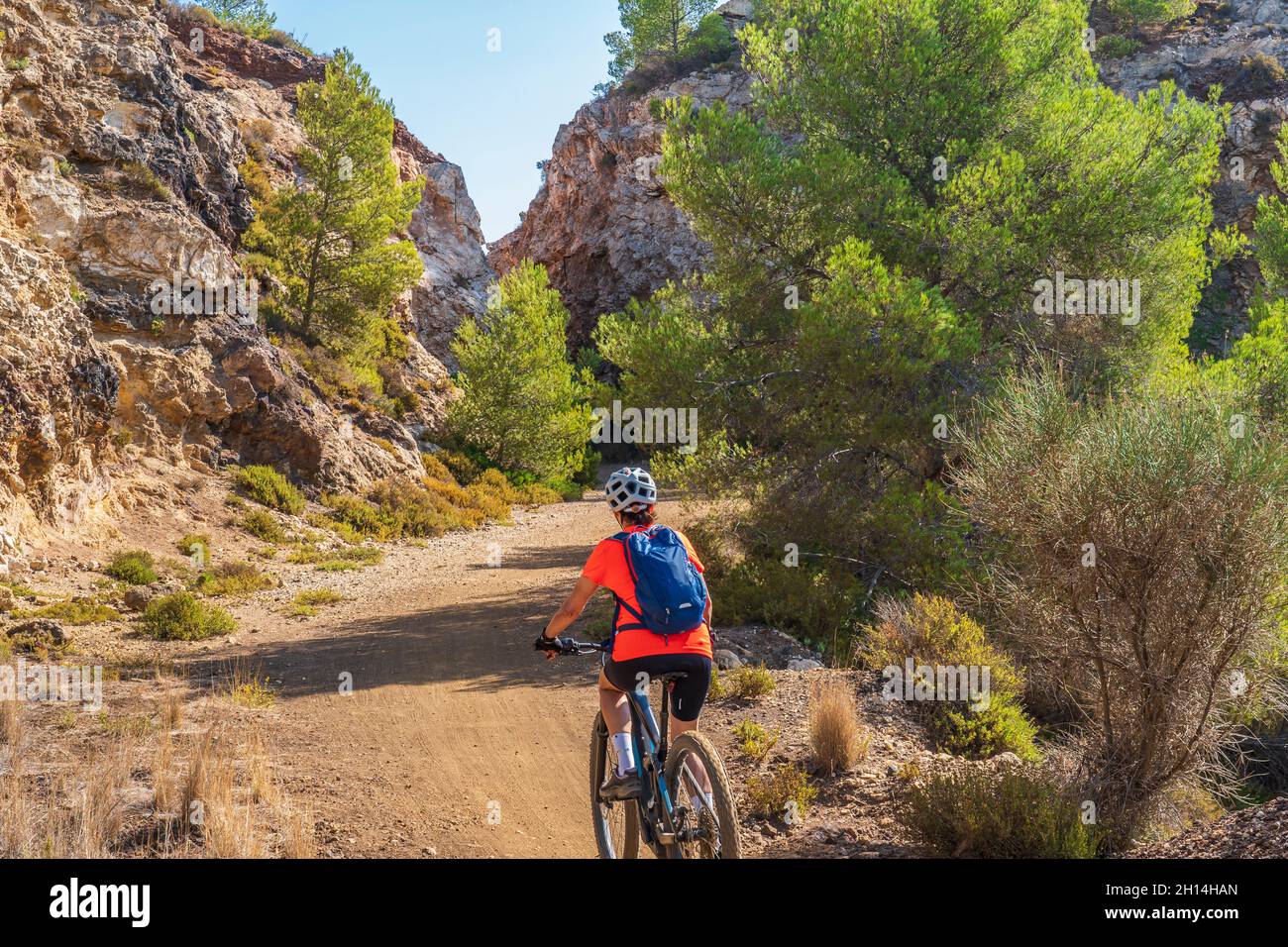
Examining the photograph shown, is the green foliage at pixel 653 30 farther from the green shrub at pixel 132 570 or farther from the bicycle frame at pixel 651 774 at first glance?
the bicycle frame at pixel 651 774

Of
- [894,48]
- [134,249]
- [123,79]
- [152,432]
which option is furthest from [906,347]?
[123,79]

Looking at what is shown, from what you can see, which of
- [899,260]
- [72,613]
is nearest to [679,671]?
[72,613]

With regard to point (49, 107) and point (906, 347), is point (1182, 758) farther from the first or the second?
point (49, 107)

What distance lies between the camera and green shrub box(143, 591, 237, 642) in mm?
10719

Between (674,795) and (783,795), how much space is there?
2.23 metres

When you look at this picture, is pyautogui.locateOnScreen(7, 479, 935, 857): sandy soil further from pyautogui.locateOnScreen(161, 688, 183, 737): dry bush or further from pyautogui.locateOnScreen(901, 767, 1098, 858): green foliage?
pyautogui.locateOnScreen(901, 767, 1098, 858): green foliage

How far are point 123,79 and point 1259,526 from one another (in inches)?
988

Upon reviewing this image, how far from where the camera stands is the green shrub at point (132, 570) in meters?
12.4

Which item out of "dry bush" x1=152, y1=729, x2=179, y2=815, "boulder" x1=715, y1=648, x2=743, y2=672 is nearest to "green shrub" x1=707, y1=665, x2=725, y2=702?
"boulder" x1=715, y1=648, x2=743, y2=672

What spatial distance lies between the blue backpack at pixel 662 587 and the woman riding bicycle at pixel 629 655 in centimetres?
2

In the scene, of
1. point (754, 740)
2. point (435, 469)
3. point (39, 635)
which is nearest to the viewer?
point (754, 740)

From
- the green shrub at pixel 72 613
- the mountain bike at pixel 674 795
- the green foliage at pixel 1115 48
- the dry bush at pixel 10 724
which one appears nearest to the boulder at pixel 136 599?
the green shrub at pixel 72 613

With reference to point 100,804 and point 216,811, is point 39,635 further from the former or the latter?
point 216,811

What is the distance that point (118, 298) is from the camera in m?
17.4
